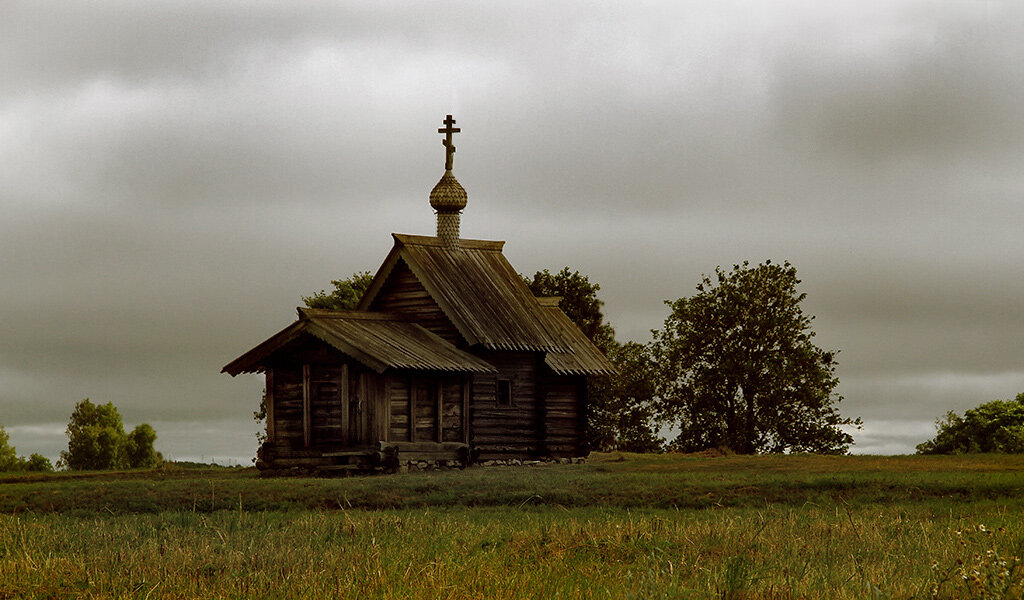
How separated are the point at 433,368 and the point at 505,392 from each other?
590cm

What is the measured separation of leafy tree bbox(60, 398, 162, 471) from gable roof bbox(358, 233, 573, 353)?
14.2m

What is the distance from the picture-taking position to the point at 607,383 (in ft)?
186

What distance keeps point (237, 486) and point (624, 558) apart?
641 inches

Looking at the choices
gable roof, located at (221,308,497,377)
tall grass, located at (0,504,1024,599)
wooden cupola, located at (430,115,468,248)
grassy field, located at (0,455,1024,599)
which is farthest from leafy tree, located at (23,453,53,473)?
tall grass, located at (0,504,1024,599)

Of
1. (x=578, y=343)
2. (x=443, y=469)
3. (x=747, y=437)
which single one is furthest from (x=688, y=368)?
(x=443, y=469)

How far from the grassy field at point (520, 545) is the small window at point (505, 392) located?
15.8 m

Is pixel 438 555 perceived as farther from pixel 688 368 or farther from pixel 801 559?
pixel 688 368

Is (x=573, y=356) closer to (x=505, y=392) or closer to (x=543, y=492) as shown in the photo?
(x=505, y=392)

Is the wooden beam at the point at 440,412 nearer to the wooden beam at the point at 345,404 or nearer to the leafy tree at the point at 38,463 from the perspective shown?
the wooden beam at the point at 345,404

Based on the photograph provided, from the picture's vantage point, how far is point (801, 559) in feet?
43.6

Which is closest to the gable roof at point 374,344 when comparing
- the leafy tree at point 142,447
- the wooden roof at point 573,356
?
the wooden roof at point 573,356

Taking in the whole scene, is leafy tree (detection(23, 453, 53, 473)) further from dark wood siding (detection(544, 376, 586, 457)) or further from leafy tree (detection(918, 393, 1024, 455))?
leafy tree (detection(918, 393, 1024, 455))

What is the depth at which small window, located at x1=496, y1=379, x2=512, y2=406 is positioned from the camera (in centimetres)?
4312

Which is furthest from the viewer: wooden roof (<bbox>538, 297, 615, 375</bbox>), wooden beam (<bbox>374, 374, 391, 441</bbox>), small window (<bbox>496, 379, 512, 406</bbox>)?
wooden roof (<bbox>538, 297, 615, 375</bbox>)
